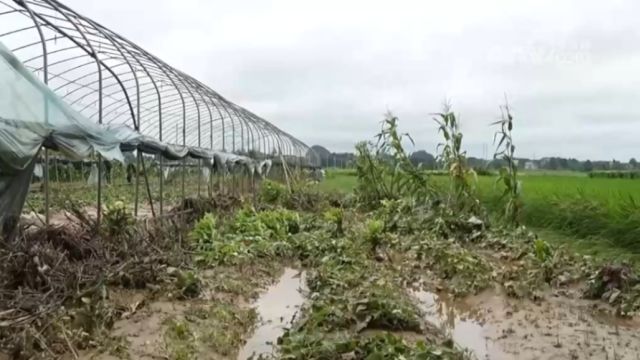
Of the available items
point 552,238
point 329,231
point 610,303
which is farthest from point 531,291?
point 329,231

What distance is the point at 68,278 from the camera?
4.77m

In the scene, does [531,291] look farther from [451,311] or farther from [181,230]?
[181,230]

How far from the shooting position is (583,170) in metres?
27.6

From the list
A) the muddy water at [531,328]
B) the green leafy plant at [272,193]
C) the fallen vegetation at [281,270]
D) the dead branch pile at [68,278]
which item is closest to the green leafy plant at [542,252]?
the fallen vegetation at [281,270]

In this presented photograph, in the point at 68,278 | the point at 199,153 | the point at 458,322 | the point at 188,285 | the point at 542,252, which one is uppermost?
the point at 199,153

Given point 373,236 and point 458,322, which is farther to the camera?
point 373,236

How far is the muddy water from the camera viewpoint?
436 cm

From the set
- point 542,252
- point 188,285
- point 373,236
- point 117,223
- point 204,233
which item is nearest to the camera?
point 188,285

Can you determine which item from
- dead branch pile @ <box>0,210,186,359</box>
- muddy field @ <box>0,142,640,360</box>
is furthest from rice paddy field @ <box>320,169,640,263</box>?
dead branch pile @ <box>0,210,186,359</box>

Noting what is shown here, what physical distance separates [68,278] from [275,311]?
1784 millimetres

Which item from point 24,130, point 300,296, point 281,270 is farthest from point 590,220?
point 24,130

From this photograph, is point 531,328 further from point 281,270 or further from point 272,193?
point 272,193

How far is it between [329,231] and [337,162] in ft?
146

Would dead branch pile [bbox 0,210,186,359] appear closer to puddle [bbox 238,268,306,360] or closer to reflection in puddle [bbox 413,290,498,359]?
puddle [bbox 238,268,306,360]
